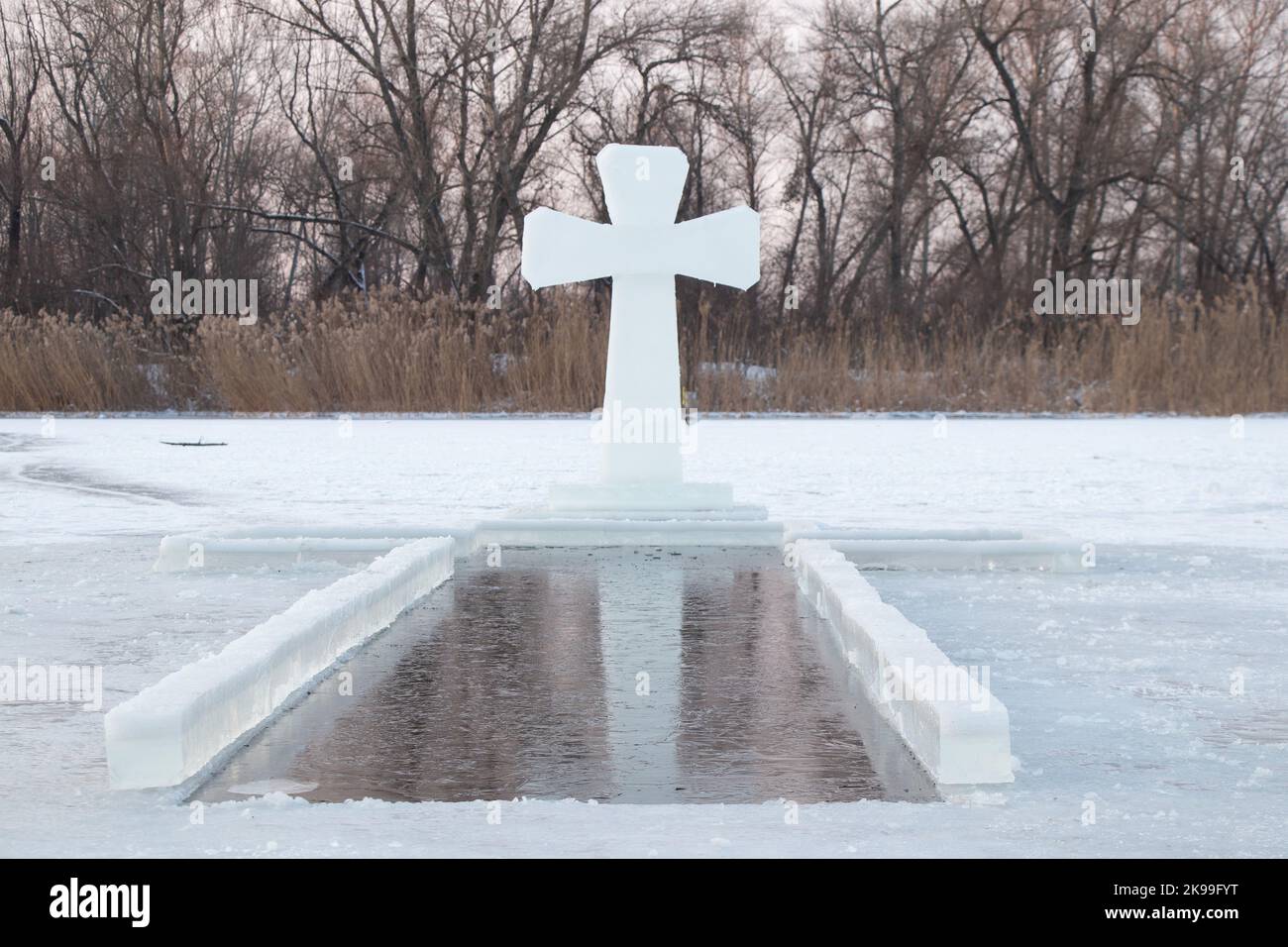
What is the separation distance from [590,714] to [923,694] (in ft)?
1.90

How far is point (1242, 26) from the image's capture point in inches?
939

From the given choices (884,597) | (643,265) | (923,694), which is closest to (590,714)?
(923,694)

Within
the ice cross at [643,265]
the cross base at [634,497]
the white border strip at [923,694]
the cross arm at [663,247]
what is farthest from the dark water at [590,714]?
the cross arm at [663,247]

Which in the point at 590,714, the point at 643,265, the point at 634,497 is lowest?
the point at 590,714

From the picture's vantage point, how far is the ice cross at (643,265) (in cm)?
567

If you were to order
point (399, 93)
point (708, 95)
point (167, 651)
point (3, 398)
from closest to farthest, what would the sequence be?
point (167, 651) → point (3, 398) → point (399, 93) → point (708, 95)

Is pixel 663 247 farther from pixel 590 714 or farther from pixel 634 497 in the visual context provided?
pixel 590 714

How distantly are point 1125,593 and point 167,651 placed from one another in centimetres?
242

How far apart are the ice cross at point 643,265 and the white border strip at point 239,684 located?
1908mm

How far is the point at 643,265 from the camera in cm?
568

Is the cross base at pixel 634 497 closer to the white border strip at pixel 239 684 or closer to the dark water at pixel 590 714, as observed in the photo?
the dark water at pixel 590 714

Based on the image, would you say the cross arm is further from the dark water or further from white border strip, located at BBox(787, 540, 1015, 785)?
white border strip, located at BBox(787, 540, 1015, 785)
